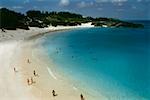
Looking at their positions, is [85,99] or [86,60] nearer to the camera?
[85,99]

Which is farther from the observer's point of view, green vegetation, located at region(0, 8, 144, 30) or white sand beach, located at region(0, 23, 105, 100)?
green vegetation, located at region(0, 8, 144, 30)

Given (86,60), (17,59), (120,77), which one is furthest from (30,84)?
(86,60)

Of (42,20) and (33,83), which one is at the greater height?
(33,83)

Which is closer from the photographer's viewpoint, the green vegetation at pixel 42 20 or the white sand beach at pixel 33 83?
the white sand beach at pixel 33 83

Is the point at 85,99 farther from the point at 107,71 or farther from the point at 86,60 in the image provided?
the point at 86,60

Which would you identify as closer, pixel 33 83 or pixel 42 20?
pixel 33 83

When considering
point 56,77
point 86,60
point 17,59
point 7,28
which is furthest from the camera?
point 7,28

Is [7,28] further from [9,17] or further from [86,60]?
[86,60]

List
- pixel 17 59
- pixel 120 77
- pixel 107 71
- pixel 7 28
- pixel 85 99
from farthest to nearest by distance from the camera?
pixel 7 28 < pixel 17 59 < pixel 107 71 < pixel 120 77 < pixel 85 99
